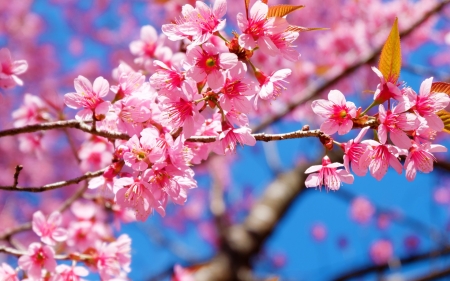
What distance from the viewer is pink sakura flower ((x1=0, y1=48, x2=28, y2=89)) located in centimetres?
158

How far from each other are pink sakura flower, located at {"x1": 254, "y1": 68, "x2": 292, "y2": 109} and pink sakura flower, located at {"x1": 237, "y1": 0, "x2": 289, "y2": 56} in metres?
0.08

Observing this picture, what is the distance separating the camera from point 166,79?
1209 mm

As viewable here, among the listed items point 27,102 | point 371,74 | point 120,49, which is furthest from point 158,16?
point 27,102

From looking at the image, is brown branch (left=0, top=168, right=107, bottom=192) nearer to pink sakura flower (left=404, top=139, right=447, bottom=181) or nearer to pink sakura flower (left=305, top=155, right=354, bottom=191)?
pink sakura flower (left=305, top=155, right=354, bottom=191)

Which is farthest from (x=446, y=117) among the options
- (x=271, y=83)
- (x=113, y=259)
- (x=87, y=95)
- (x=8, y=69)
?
(x=8, y=69)

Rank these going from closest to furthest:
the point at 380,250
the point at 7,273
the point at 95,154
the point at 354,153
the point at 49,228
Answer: the point at 354,153 < the point at 7,273 < the point at 49,228 < the point at 95,154 < the point at 380,250

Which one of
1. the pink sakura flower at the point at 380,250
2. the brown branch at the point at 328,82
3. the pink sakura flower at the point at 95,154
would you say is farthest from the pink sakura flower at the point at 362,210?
the pink sakura flower at the point at 95,154

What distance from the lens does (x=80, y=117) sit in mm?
1349

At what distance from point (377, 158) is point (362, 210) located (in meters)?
6.79

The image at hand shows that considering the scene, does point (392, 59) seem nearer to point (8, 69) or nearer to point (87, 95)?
point (87, 95)

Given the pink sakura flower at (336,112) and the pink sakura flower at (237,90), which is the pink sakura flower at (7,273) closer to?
the pink sakura flower at (237,90)

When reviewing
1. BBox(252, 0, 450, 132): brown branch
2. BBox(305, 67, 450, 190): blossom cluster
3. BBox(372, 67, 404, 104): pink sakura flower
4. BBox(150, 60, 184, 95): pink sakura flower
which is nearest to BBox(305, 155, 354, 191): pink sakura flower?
BBox(305, 67, 450, 190): blossom cluster

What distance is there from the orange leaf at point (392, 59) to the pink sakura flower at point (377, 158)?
184 mm

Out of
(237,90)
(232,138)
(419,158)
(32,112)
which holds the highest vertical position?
(237,90)
